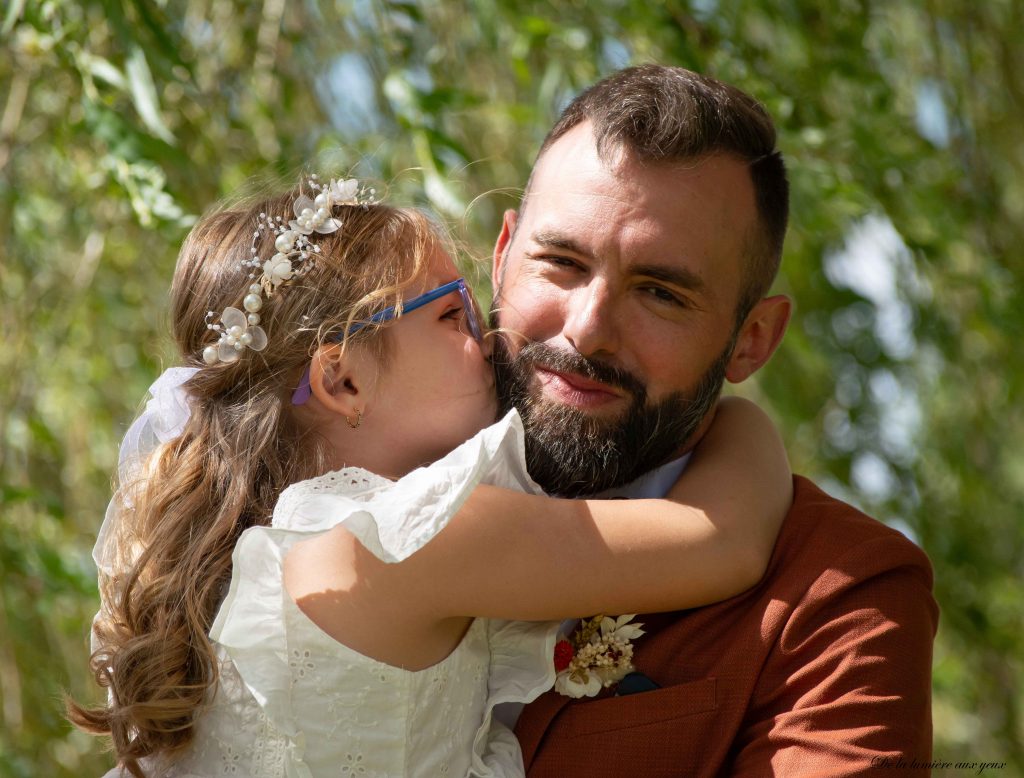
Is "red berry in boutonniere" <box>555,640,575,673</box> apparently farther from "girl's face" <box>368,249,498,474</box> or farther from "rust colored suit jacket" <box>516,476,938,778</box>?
"girl's face" <box>368,249,498,474</box>

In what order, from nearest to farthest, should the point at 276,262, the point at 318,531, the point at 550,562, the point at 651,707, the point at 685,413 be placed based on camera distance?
the point at 318,531
the point at 550,562
the point at 651,707
the point at 276,262
the point at 685,413

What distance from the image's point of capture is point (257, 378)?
2.05 meters

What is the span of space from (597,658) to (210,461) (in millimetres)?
679

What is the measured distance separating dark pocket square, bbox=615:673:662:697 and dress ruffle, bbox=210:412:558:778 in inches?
8.7

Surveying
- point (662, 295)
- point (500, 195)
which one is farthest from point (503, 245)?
point (500, 195)

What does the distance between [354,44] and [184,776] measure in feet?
8.65

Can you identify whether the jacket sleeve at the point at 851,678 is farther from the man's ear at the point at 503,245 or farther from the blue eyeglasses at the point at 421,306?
the man's ear at the point at 503,245

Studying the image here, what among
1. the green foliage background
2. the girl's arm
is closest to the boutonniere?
the girl's arm

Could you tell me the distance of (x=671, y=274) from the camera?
2203 mm

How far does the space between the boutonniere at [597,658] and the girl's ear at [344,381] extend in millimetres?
502

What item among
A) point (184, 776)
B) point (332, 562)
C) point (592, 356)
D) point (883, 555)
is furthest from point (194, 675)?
point (883, 555)

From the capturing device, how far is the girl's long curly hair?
6.09 feet

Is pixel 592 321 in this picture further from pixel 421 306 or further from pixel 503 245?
pixel 503 245

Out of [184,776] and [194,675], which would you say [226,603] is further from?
[184,776]
